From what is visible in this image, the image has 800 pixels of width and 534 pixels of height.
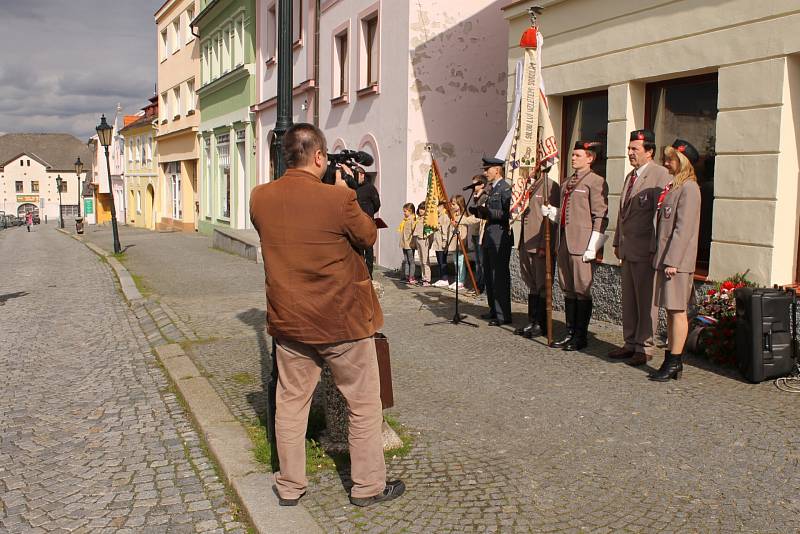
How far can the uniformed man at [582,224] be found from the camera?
7.28m

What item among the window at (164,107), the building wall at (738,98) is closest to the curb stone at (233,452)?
the building wall at (738,98)

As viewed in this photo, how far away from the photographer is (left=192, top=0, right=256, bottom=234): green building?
25.4 metres

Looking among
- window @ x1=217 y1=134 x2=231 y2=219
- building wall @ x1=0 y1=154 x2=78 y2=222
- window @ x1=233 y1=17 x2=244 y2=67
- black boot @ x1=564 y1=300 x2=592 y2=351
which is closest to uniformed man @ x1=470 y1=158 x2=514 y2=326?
black boot @ x1=564 y1=300 x2=592 y2=351

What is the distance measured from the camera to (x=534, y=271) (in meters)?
8.23

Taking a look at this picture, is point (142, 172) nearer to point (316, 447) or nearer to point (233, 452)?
point (233, 452)

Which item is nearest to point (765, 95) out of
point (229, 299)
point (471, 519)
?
point (471, 519)

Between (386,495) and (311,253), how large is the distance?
1317 millimetres

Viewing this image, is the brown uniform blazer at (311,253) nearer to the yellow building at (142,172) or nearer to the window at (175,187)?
the window at (175,187)

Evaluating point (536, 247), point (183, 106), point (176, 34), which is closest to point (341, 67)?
A: point (536, 247)

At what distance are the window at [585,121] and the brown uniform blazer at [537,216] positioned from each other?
6.59ft

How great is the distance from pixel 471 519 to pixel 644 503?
896 mm

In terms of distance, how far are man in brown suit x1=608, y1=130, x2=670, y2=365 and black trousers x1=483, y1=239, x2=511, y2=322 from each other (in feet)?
6.35

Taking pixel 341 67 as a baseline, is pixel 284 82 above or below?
below

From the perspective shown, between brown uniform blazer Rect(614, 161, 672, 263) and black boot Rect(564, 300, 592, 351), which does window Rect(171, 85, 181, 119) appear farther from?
brown uniform blazer Rect(614, 161, 672, 263)
